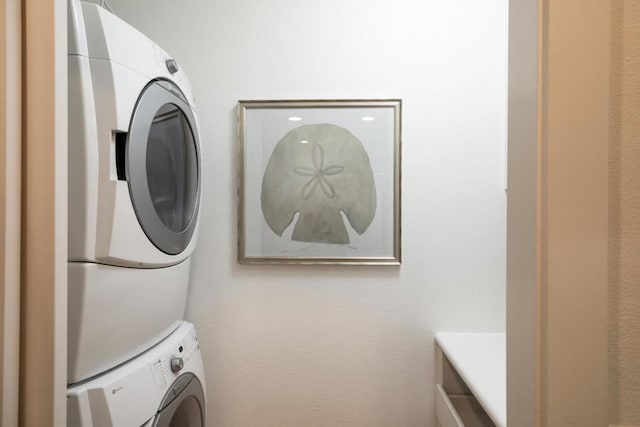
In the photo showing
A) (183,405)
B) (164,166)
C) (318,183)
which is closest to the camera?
(164,166)

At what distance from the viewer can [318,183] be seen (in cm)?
170

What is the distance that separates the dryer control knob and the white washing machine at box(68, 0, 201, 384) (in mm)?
98

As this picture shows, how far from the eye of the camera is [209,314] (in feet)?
5.63

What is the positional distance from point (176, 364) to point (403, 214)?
1.07 m

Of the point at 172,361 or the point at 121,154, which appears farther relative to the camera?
the point at 172,361

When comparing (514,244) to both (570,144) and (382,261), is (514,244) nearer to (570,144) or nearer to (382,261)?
(570,144)

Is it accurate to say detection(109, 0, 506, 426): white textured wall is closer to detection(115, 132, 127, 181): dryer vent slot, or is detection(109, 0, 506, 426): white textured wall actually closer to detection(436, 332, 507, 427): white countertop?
detection(436, 332, 507, 427): white countertop

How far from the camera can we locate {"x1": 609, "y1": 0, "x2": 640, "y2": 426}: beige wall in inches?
19.7

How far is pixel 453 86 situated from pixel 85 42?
4.52ft

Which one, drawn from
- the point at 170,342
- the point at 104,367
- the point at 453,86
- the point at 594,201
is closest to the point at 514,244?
the point at 594,201

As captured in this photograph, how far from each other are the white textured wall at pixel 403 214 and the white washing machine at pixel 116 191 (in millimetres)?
494

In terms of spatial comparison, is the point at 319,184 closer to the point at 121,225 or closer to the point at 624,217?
the point at 121,225

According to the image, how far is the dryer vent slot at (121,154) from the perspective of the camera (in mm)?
993

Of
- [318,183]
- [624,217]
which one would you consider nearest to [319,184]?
[318,183]
